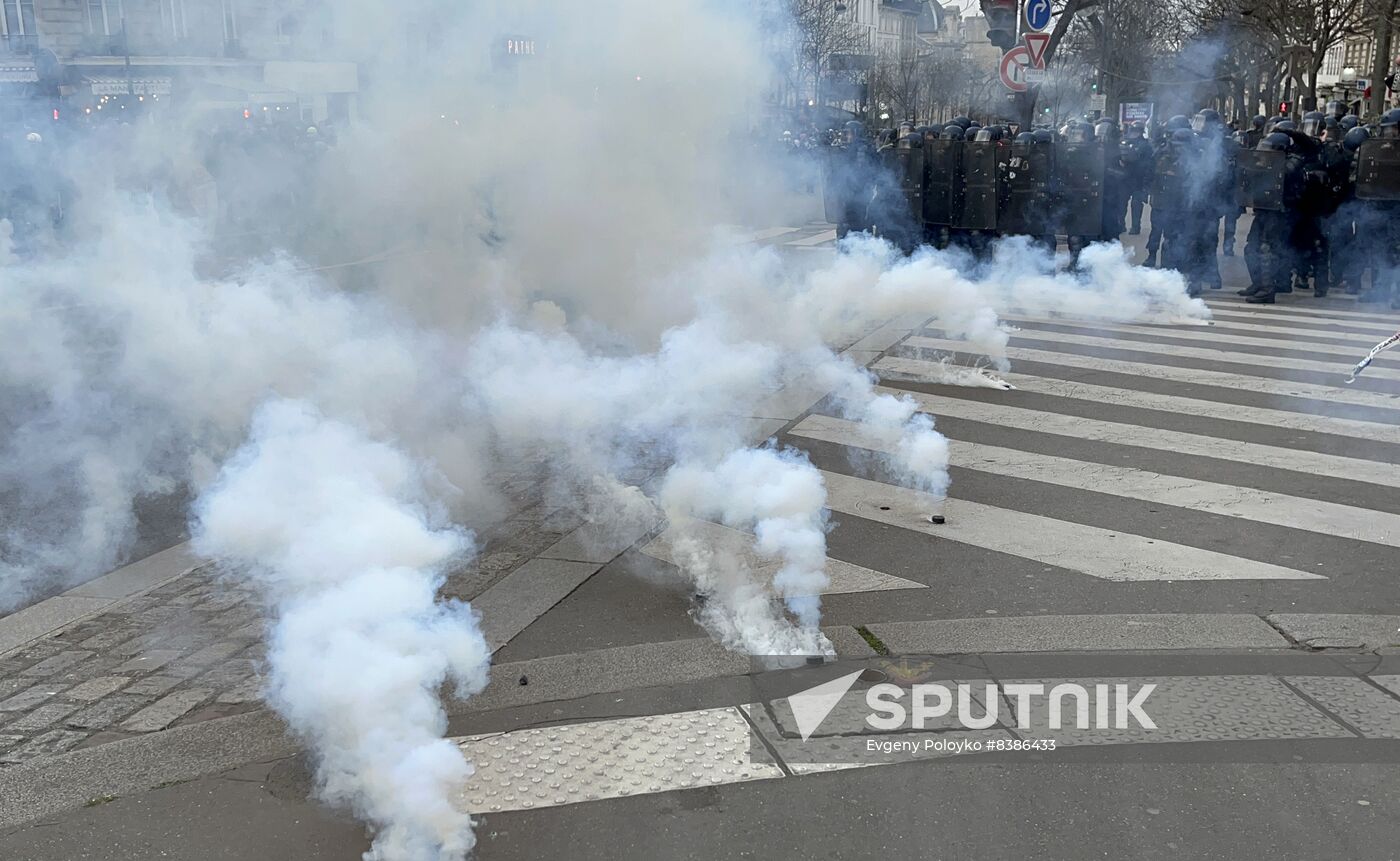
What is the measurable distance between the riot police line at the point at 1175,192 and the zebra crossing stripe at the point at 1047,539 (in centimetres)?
839

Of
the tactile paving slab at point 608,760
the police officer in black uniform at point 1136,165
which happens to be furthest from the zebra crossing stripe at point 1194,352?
the tactile paving slab at point 608,760

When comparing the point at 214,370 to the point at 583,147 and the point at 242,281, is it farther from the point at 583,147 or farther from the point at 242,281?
the point at 583,147

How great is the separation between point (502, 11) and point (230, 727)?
4067 millimetres

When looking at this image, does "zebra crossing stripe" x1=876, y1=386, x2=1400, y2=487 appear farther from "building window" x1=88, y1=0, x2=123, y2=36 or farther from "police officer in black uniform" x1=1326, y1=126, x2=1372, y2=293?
"police officer in black uniform" x1=1326, y1=126, x2=1372, y2=293

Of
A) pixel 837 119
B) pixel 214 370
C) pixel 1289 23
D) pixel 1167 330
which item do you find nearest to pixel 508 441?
pixel 214 370

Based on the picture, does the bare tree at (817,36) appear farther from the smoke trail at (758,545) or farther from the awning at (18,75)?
the awning at (18,75)

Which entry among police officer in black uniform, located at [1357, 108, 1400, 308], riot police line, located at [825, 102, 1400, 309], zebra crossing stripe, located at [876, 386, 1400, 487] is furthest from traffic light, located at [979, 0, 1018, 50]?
zebra crossing stripe, located at [876, 386, 1400, 487]

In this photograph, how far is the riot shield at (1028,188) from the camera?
1427cm

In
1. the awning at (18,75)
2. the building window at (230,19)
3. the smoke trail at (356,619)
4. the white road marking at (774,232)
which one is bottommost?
the smoke trail at (356,619)

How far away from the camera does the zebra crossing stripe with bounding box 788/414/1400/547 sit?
608 cm

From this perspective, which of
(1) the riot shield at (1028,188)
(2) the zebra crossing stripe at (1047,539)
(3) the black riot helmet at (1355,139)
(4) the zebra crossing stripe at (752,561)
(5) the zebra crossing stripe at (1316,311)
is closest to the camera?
(4) the zebra crossing stripe at (752,561)

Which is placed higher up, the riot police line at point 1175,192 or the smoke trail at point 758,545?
the riot police line at point 1175,192

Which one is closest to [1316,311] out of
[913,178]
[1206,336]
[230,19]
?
[1206,336]

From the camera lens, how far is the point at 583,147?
7367mm
